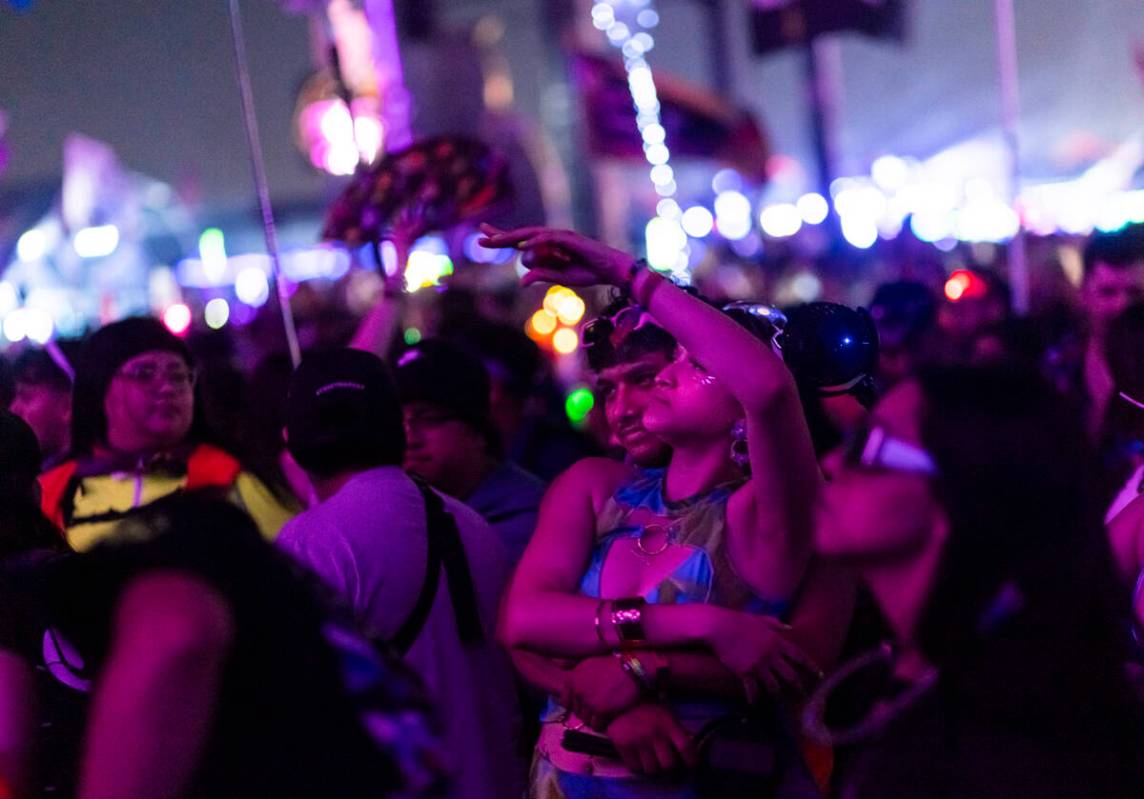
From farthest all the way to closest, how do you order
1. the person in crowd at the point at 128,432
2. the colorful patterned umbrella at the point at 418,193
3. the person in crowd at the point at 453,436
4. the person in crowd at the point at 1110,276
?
the person in crowd at the point at 1110,276, the colorful patterned umbrella at the point at 418,193, the person in crowd at the point at 128,432, the person in crowd at the point at 453,436

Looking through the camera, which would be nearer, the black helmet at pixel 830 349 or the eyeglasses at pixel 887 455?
the eyeglasses at pixel 887 455

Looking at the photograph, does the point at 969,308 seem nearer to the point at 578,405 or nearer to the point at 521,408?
the point at 578,405

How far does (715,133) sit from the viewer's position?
1162 cm

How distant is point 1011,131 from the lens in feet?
30.4

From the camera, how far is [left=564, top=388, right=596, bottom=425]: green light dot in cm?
727

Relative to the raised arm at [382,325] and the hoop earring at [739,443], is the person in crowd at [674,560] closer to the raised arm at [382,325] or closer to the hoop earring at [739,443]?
the hoop earring at [739,443]

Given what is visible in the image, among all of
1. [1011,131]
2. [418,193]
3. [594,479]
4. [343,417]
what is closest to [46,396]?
[418,193]

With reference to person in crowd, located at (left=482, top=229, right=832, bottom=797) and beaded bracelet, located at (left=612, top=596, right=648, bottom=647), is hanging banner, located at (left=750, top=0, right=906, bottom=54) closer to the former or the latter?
person in crowd, located at (left=482, top=229, right=832, bottom=797)

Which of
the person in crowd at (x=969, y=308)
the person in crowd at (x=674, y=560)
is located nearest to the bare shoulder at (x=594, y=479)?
the person in crowd at (x=674, y=560)

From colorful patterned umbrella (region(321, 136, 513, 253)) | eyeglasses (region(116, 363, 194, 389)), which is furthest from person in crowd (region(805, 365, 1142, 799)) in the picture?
colorful patterned umbrella (region(321, 136, 513, 253))

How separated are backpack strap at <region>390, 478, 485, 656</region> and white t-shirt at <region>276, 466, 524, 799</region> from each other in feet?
0.05

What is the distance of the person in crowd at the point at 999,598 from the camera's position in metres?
2.10

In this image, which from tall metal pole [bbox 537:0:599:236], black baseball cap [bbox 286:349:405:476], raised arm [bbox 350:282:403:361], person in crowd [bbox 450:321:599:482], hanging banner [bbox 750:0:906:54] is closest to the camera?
black baseball cap [bbox 286:349:405:476]

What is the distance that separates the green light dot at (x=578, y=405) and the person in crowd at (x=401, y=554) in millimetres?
3666
